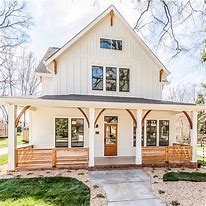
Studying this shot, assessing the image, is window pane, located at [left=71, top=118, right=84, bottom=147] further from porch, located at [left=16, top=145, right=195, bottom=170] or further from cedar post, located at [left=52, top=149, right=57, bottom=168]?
cedar post, located at [left=52, top=149, right=57, bottom=168]

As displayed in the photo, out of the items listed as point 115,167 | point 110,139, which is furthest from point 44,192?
point 110,139

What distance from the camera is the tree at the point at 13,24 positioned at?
22078 mm

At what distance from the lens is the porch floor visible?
42.8 feet

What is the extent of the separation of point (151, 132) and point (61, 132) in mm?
5577

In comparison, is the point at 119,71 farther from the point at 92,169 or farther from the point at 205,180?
the point at 205,180

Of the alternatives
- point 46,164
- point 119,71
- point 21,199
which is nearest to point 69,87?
point 119,71

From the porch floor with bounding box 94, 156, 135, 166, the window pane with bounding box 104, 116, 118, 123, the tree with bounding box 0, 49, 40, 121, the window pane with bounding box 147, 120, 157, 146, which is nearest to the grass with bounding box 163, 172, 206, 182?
the porch floor with bounding box 94, 156, 135, 166

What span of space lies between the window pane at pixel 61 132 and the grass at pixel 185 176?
6.09 meters

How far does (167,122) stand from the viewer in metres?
16.6

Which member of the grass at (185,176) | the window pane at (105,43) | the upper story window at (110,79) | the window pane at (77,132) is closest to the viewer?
the grass at (185,176)

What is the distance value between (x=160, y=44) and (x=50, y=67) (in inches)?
282

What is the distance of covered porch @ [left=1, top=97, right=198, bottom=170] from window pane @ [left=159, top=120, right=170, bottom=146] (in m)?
0.22

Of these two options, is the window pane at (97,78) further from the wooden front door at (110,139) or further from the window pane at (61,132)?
the window pane at (61,132)

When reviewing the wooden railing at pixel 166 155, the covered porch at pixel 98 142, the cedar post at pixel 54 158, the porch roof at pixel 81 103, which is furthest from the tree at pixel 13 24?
the wooden railing at pixel 166 155
